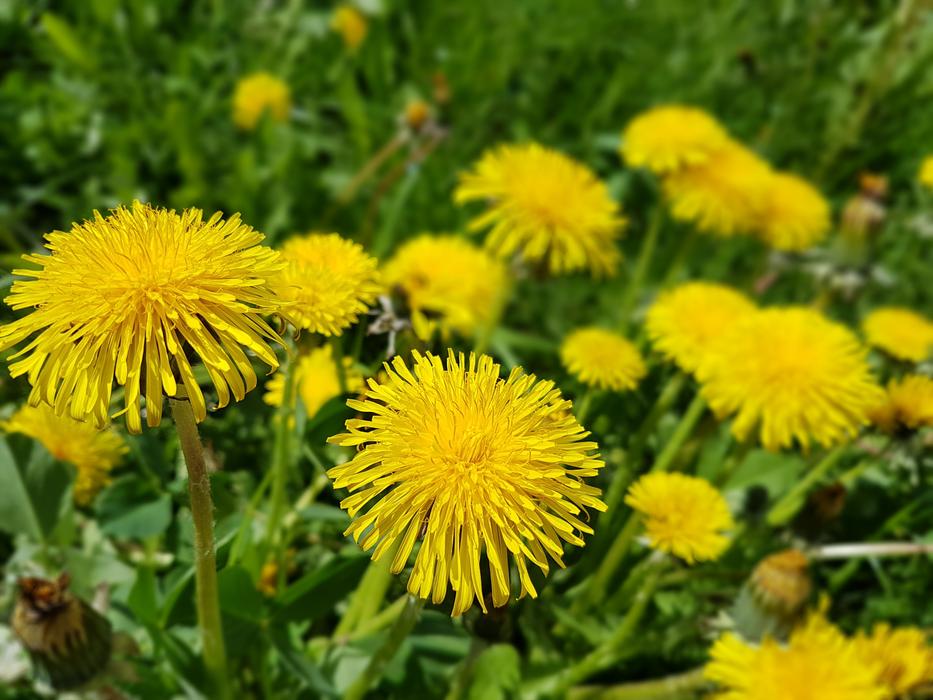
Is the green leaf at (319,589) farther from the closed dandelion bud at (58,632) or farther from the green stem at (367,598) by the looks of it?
the closed dandelion bud at (58,632)

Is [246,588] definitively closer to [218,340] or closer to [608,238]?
[218,340]

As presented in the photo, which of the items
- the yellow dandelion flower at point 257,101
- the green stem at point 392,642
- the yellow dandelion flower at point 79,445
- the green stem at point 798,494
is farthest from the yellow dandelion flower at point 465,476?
the yellow dandelion flower at point 257,101

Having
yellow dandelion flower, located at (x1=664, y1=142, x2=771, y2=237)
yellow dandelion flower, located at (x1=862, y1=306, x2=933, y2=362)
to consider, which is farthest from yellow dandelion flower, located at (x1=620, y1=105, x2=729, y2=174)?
yellow dandelion flower, located at (x1=862, y1=306, x2=933, y2=362)

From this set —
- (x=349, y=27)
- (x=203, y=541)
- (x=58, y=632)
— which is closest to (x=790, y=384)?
(x=203, y=541)

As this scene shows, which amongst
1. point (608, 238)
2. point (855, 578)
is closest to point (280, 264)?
point (608, 238)

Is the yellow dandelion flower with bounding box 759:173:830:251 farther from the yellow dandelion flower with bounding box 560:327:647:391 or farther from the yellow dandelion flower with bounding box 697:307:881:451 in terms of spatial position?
the yellow dandelion flower with bounding box 560:327:647:391

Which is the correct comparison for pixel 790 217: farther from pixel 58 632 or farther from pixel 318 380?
pixel 58 632
